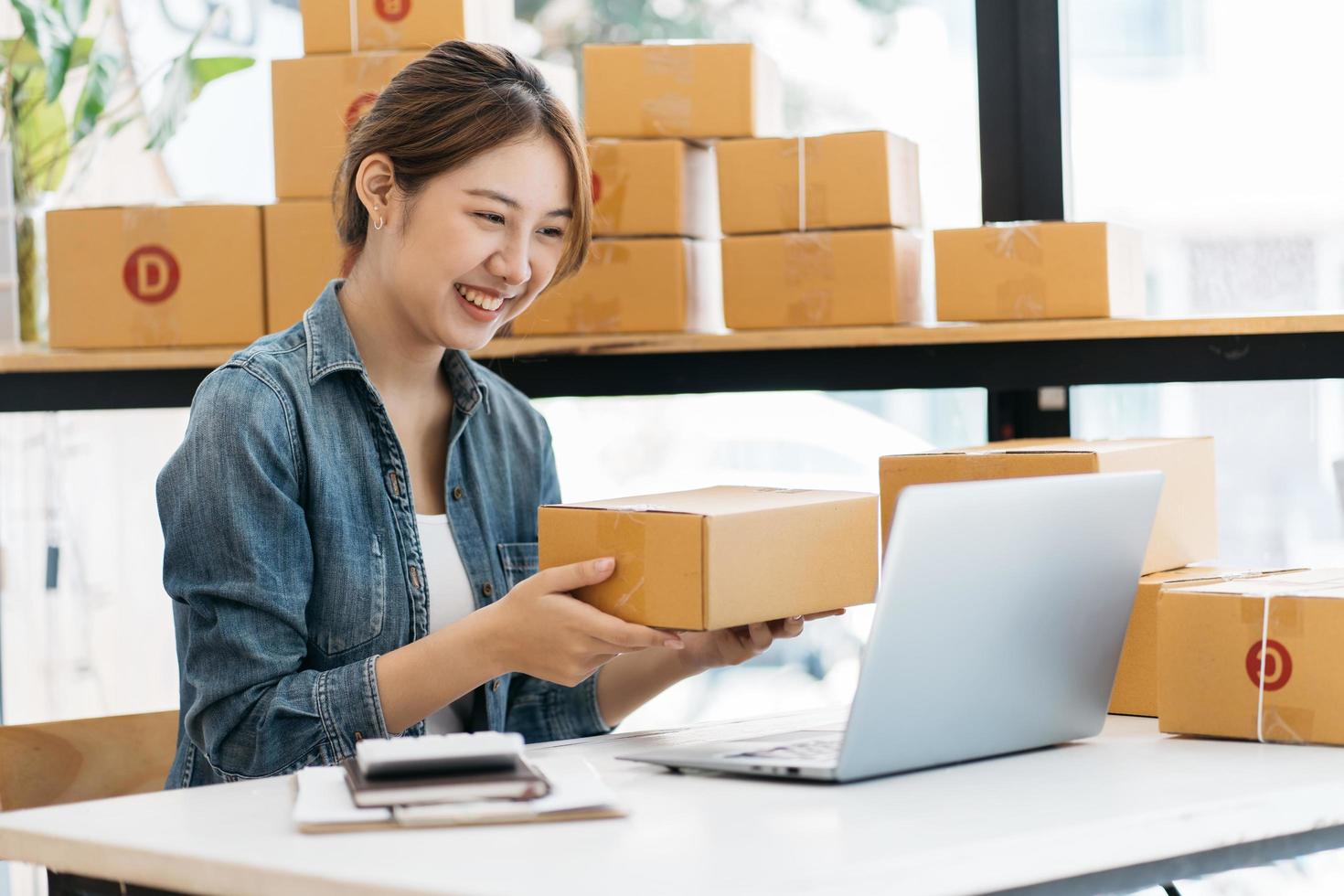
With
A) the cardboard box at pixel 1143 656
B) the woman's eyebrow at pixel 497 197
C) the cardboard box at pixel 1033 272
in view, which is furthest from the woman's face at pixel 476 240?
the cardboard box at pixel 1143 656

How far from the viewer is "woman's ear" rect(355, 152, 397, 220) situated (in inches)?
61.1

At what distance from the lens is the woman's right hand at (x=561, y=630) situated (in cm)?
120

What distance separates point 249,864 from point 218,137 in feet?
5.89

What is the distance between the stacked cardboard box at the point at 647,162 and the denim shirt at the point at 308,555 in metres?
0.30

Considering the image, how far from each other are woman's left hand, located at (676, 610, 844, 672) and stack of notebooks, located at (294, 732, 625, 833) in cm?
31

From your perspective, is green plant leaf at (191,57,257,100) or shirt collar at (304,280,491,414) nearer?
shirt collar at (304,280,491,414)

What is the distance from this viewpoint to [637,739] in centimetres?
136

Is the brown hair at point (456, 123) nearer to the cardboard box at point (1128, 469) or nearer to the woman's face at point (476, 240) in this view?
the woman's face at point (476, 240)

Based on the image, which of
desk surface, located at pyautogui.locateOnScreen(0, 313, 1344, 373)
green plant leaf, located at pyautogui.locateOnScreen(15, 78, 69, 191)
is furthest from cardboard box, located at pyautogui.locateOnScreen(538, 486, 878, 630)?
green plant leaf, located at pyautogui.locateOnScreen(15, 78, 69, 191)

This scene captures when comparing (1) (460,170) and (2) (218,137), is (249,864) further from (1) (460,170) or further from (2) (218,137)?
(2) (218,137)

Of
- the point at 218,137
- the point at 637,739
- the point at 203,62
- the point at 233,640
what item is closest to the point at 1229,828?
the point at 637,739

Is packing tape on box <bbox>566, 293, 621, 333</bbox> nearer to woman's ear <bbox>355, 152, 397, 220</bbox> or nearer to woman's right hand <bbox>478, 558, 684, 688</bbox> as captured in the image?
woman's ear <bbox>355, 152, 397, 220</bbox>

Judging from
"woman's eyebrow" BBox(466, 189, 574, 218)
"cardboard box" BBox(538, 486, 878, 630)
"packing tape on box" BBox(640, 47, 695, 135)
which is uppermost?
"packing tape on box" BBox(640, 47, 695, 135)

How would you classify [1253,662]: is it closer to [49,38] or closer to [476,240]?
[476,240]
